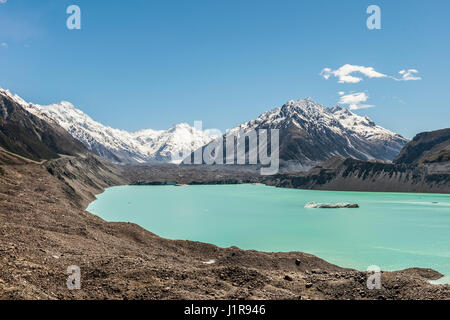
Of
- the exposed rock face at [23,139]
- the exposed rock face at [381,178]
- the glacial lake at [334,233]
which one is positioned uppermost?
the exposed rock face at [23,139]
